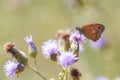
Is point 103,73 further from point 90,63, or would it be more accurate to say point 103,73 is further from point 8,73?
point 8,73

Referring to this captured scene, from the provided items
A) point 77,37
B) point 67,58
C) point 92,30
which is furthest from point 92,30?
point 67,58

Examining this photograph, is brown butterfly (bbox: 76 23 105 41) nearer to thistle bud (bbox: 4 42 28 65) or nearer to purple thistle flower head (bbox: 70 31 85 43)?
purple thistle flower head (bbox: 70 31 85 43)

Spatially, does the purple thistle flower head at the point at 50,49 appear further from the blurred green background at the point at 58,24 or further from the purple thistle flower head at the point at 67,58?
the blurred green background at the point at 58,24

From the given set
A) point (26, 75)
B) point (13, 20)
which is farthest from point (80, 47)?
point (13, 20)

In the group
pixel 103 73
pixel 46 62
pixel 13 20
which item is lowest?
pixel 103 73

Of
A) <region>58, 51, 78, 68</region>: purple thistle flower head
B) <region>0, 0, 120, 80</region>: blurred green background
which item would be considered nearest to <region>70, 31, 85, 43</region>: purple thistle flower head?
<region>58, 51, 78, 68</region>: purple thistle flower head

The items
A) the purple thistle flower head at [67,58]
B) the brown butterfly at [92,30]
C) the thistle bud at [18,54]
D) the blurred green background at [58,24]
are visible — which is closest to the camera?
the purple thistle flower head at [67,58]

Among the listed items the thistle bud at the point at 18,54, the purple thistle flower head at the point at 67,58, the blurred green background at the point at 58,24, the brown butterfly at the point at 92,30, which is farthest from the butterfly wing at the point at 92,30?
the blurred green background at the point at 58,24

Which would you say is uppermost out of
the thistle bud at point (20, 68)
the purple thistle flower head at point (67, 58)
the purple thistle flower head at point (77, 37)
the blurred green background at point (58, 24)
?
the blurred green background at point (58, 24)
